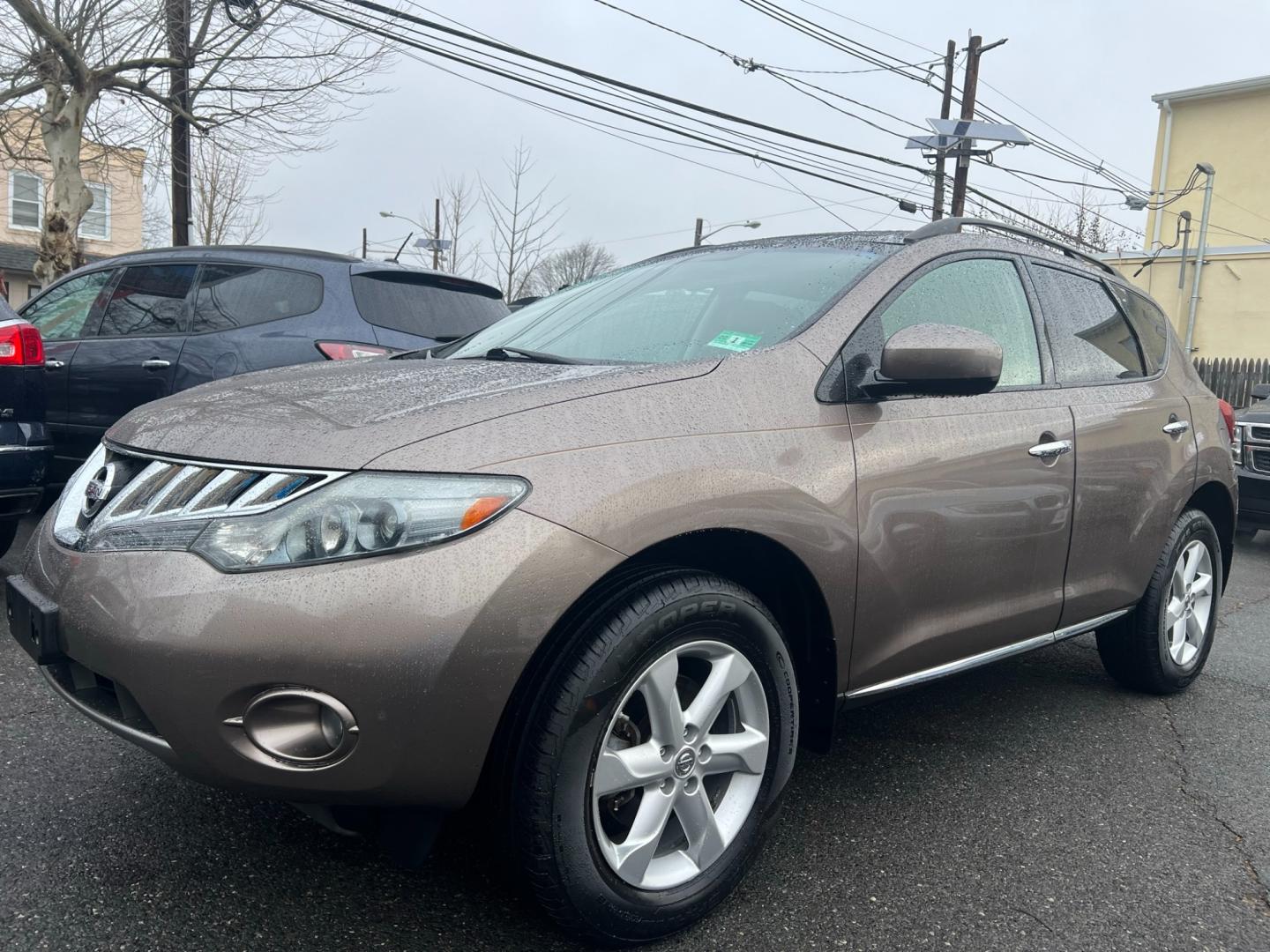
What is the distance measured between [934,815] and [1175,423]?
1.82m

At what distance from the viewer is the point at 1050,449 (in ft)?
9.95

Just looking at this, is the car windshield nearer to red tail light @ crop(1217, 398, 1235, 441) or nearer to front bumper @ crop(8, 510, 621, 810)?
front bumper @ crop(8, 510, 621, 810)

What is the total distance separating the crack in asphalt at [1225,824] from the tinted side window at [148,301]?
5.01 meters

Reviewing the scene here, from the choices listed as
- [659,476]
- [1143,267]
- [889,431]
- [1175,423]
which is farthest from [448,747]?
[1143,267]

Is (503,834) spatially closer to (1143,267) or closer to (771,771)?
(771,771)

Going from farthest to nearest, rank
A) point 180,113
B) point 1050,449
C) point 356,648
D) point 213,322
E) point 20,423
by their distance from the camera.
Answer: point 180,113, point 213,322, point 20,423, point 1050,449, point 356,648

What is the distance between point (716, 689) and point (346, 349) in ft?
12.0

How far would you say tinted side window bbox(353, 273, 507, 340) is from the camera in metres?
5.51

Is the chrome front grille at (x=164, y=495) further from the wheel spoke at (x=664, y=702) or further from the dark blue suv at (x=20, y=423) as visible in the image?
the dark blue suv at (x=20, y=423)

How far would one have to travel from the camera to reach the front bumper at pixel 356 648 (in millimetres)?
1764

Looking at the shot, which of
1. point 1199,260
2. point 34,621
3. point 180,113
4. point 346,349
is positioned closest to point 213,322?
point 346,349

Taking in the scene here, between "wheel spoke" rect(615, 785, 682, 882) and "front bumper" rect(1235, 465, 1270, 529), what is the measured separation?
7.30 meters

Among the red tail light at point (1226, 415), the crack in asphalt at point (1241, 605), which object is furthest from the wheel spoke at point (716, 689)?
the crack in asphalt at point (1241, 605)

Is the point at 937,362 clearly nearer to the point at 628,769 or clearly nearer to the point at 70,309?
the point at 628,769
